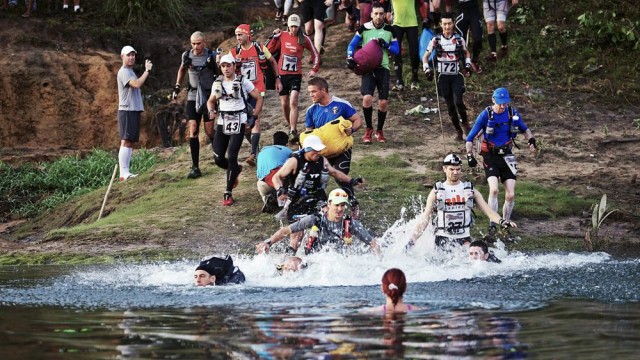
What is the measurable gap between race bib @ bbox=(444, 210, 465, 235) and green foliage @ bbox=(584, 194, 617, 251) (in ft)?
7.93

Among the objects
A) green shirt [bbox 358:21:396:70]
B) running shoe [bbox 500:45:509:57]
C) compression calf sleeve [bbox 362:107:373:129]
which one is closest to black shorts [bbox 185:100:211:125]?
compression calf sleeve [bbox 362:107:373:129]

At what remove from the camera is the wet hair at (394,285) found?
38.4 feet

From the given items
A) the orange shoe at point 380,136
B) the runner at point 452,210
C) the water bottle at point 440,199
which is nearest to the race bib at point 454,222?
the runner at point 452,210

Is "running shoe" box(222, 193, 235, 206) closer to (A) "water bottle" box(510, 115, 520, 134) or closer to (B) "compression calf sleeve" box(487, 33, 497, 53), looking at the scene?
(A) "water bottle" box(510, 115, 520, 134)

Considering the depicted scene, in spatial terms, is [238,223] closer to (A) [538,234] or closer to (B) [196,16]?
(A) [538,234]

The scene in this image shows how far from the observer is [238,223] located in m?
18.7

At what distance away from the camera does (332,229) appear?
604 inches

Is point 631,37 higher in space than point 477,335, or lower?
higher

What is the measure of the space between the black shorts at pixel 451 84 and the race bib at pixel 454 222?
5154 mm

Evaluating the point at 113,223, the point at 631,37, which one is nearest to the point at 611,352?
the point at 113,223

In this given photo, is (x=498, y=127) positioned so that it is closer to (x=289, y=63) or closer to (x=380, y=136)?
(x=380, y=136)

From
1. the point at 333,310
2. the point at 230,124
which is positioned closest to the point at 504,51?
the point at 230,124

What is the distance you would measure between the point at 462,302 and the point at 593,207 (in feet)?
23.1

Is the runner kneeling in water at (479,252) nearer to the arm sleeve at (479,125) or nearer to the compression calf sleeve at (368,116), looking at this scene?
the arm sleeve at (479,125)
